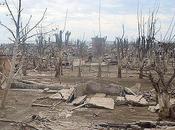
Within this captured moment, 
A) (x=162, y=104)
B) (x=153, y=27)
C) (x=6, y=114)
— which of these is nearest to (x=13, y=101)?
(x=6, y=114)

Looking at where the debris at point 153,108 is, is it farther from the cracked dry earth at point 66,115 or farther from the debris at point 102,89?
the debris at point 102,89

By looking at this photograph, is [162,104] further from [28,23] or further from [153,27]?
[153,27]

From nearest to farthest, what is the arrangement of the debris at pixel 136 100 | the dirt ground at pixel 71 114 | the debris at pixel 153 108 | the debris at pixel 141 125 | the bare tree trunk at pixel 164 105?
the debris at pixel 141 125, the dirt ground at pixel 71 114, the bare tree trunk at pixel 164 105, the debris at pixel 153 108, the debris at pixel 136 100

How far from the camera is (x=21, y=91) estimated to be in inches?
755

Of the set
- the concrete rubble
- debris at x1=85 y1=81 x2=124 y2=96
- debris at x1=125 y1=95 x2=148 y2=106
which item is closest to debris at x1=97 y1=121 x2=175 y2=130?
the concrete rubble

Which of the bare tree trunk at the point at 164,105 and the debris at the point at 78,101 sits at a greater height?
the bare tree trunk at the point at 164,105

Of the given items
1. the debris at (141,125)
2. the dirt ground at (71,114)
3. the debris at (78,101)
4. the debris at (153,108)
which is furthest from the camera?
the debris at (78,101)

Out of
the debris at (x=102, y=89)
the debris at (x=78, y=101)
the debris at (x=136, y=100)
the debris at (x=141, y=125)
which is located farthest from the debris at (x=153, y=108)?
the debris at (x=102, y=89)

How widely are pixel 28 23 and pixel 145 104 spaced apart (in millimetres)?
5937

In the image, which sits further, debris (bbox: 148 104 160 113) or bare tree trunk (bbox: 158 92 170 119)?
debris (bbox: 148 104 160 113)

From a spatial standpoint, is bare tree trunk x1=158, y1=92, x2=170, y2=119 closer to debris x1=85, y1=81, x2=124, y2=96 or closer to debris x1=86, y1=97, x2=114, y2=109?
debris x1=86, y1=97, x2=114, y2=109

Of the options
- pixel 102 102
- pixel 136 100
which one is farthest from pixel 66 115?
pixel 136 100

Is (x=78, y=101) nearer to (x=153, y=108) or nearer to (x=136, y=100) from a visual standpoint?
(x=136, y=100)

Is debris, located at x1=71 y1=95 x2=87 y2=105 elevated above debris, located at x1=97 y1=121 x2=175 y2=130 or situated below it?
above
